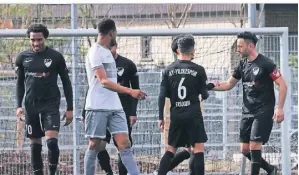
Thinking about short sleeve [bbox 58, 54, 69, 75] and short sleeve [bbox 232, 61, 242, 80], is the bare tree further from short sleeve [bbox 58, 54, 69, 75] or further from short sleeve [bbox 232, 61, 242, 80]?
short sleeve [bbox 58, 54, 69, 75]

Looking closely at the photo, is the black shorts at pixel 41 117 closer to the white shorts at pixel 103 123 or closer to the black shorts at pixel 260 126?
the white shorts at pixel 103 123

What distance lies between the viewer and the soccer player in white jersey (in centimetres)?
1091

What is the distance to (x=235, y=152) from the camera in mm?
13977

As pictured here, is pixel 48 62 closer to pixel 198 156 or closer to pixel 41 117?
pixel 41 117

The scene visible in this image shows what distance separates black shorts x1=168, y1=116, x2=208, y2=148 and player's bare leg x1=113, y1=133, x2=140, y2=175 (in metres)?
0.77

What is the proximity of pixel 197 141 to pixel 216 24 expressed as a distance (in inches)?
136

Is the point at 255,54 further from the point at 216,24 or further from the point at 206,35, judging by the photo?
the point at 216,24

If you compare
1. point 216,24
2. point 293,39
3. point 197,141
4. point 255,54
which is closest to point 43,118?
point 197,141

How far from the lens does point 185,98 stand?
11414 mm

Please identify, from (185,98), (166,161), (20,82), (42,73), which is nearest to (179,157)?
(166,161)

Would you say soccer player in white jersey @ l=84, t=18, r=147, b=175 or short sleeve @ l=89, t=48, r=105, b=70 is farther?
soccer player in white jersey @ l=84, t=18, r=147, b=175

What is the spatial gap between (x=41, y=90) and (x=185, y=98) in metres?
1.93

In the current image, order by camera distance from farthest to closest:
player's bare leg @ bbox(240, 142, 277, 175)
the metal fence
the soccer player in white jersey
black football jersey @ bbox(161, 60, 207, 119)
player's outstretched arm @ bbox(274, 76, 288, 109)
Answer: the metal fence
player's bare leg @ bbox(240, 142, 277, 175)
player's outstretched arm @ bbox(274, 76, 288, 109)
black football jersey @ bbox(161, 60, 207, 119)
the soccer player in white jersey

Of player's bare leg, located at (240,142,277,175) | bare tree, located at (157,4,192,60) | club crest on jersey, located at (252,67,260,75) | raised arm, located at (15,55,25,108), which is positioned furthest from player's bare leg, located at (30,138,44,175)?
bare tree, located at (157,4,192,60)
